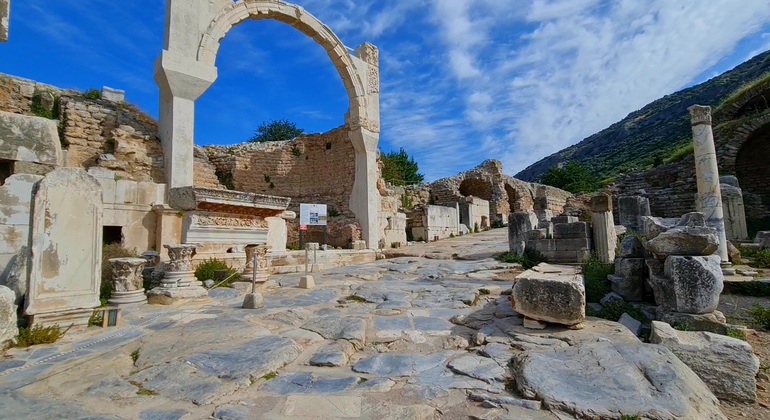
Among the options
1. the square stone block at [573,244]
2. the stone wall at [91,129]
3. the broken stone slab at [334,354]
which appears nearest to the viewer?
the broken stone slab at [334,354]

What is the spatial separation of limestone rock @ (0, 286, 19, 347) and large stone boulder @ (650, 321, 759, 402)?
522 centimetres

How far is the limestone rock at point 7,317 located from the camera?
114 inches

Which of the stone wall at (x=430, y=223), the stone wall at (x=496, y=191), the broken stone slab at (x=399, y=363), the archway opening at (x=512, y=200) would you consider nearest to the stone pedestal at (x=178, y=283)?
the broken stone slab at (x=399, y=363)

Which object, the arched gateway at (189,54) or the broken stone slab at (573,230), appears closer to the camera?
the broken stone slab at (573,230)

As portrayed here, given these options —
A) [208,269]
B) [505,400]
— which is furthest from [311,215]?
[505,400]

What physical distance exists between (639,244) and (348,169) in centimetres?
1105

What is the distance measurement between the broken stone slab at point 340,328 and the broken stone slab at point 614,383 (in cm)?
126

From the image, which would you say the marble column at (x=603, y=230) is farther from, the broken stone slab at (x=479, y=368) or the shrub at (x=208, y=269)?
the shrub at (x=208, y=269)

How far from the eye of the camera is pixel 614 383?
214 centimetres

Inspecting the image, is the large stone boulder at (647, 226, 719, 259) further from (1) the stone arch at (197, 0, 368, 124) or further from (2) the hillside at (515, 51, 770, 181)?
(2) the hillside at (515, 51, 770, 181)

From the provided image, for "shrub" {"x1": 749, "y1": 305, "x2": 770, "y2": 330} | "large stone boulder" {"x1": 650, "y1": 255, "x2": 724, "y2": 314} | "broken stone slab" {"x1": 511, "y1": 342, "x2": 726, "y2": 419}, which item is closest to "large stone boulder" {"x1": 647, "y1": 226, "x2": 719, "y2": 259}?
"large stone boulder" {"x1": 650, "y1": 255, "x2": 724, "y2": 314}

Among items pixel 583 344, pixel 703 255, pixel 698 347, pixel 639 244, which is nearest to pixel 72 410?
pixel 583 344

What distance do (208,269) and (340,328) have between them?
3.62 meters

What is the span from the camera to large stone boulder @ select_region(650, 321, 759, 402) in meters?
2.58
